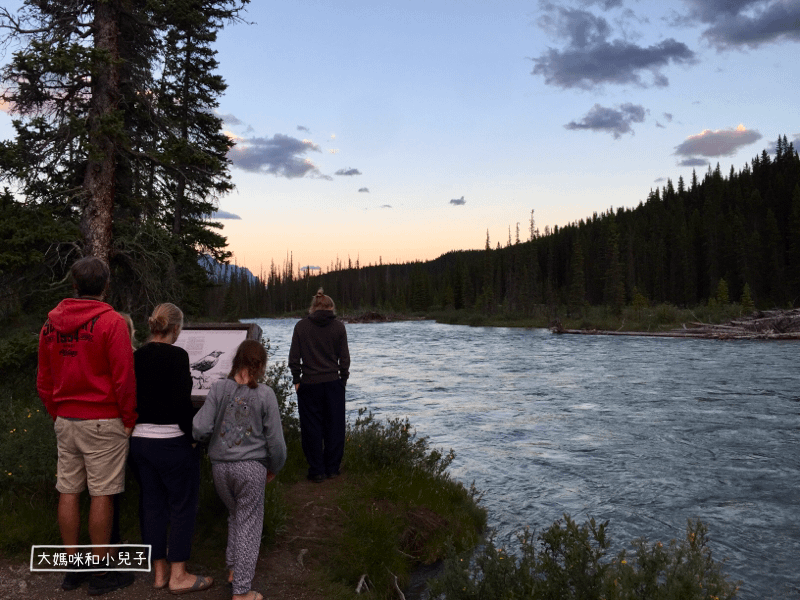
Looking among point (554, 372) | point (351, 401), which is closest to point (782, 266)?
point (554, 372)

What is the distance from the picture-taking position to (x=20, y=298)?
35.7 feet

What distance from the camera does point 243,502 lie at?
4359 millimetres

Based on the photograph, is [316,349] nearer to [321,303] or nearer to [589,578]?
[321,303]

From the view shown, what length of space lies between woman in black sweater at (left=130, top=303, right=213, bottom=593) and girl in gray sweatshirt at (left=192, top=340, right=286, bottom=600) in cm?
24

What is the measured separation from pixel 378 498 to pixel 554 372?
19.0 metres

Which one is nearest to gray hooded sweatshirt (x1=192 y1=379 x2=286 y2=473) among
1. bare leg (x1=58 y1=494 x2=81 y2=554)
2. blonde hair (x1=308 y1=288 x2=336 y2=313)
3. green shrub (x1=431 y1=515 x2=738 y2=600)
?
bare leg (x1=58 y1=494 x2=81 y2=554)

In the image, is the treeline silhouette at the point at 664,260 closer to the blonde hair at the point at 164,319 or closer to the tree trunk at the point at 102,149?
the tree trunk at the point at 102,149

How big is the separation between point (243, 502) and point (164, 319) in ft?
4.95

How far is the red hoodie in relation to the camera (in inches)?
167

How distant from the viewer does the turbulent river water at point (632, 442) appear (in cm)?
805

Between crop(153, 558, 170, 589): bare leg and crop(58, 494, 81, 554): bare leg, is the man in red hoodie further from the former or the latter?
crop(153, 558, 170, 589): bare leg

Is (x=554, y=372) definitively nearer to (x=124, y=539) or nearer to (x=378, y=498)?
(x=378, y=498)

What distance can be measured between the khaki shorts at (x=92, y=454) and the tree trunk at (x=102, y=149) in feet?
22.7

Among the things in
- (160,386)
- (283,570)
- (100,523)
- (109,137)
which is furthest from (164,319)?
(109,137)
